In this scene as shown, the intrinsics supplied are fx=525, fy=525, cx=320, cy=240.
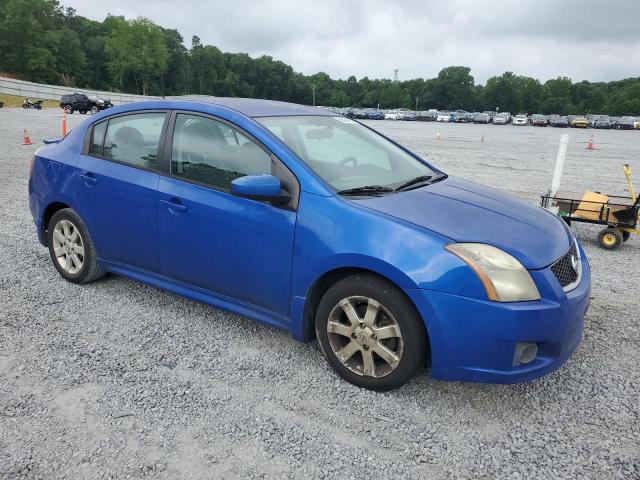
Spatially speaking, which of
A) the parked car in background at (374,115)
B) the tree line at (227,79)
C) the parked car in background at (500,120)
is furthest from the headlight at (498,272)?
the tree line at (227,79)

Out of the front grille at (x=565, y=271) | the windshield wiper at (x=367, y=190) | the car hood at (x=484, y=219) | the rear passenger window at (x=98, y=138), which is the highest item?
the rear passenger window at (x=98, y=138)

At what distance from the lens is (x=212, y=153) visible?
3695 mm

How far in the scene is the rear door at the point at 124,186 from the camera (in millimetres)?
3912

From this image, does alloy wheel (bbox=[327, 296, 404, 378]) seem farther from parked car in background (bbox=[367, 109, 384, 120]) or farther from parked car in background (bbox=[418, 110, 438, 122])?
parked car in background (bbox=[418, 110, 438, 122])

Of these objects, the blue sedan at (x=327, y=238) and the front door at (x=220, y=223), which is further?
the front door at (x=220, y=223)

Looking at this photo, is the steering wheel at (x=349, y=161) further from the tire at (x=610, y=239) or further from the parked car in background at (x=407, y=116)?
the parked car in background at (x=407, y=116)

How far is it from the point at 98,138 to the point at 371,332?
2.91 m

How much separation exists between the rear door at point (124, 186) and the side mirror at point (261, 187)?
93 cm

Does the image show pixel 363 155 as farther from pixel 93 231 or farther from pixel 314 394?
pixel 93 231

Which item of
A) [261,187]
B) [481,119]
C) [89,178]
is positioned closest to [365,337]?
[261,187]

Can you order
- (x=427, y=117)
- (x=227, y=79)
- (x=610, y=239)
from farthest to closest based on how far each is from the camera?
(x=227, y=79)
(x=427, y=117)
(x=610, y=239)

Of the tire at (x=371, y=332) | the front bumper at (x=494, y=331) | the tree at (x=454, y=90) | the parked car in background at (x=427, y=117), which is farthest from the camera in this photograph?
the tree at (x=454, y=90)

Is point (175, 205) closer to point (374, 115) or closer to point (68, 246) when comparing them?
point (68, 246)

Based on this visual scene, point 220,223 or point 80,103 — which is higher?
point 220,223
